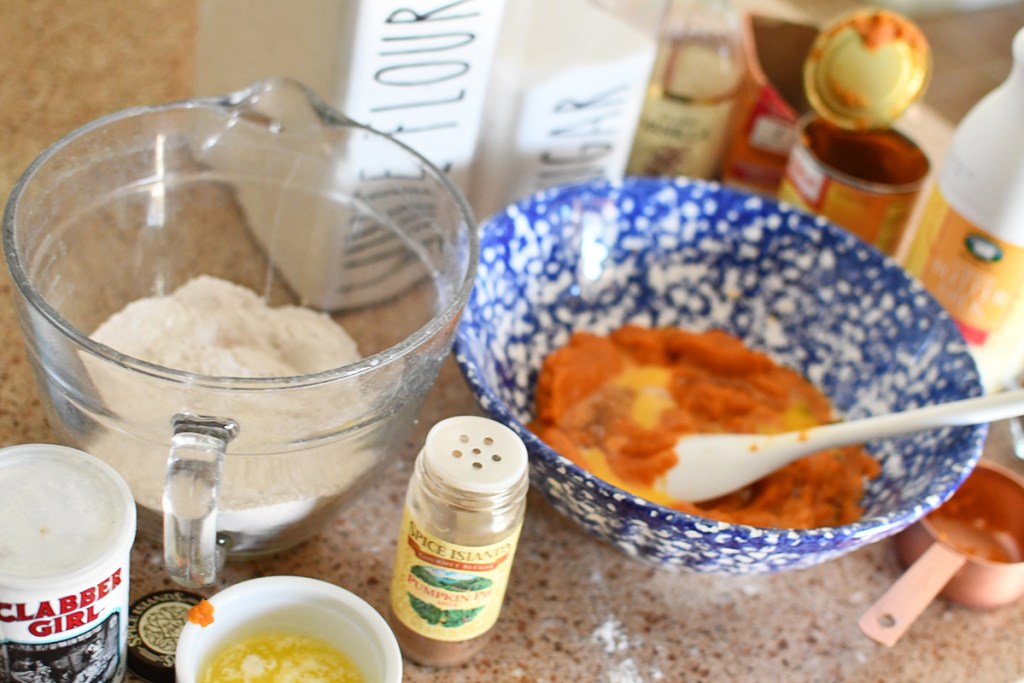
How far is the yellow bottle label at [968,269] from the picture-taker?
82 centimetres

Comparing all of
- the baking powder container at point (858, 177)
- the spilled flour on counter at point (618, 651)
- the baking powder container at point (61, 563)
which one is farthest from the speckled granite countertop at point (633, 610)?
the baking powder container at point (858, 177)

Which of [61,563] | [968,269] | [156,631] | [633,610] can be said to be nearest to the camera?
[61,563]

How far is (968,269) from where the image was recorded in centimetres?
84

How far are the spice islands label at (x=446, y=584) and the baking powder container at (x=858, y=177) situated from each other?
18.7 inches

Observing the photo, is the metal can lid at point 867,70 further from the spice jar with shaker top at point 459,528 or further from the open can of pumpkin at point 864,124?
the spice jar with shaker top at point 459,528

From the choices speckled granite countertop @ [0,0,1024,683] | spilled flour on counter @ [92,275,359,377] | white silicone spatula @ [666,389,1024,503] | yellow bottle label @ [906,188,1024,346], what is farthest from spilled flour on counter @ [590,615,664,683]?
yellow bottle label @ [906,188,1024,346]

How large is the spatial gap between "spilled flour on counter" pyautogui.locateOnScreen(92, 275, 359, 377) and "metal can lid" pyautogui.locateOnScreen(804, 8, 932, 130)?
17.7 inches

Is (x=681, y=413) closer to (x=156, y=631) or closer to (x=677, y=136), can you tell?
(x=677, y=136)

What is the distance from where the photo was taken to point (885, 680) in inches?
28.2

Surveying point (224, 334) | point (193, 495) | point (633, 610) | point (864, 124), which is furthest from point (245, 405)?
point (864, 124)

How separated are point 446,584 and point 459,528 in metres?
0.04

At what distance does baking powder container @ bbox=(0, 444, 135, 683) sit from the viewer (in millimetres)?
508

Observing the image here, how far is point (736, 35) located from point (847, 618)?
522 millimetres

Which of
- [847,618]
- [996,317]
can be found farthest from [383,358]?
[996,317]
